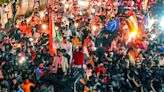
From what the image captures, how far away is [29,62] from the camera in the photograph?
20750mm

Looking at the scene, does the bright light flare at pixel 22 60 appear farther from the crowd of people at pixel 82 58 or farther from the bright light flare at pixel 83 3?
the bright light flare at pixel 83 3

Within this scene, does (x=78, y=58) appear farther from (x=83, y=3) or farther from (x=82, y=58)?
(x=83, y=3)

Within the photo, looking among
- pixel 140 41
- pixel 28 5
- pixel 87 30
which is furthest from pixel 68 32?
pixel 28 5

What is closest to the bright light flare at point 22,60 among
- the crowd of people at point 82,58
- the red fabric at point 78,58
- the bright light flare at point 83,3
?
the crowd of people at point 82,58

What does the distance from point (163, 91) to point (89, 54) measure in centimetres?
366

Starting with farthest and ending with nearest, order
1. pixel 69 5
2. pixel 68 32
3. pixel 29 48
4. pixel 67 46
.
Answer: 1. pixel 69 5
2. pixel 68 32
3. pixel 29 48
4. pixel 67 46

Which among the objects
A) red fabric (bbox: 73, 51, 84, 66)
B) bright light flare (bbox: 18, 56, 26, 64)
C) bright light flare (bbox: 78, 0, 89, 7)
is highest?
red fabric (bbox: 73, 51, 84, 66)

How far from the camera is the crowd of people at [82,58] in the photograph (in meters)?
18.4

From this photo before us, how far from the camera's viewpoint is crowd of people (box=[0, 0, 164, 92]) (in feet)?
60.4

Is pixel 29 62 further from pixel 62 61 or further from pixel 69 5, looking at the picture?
pixel 69 5

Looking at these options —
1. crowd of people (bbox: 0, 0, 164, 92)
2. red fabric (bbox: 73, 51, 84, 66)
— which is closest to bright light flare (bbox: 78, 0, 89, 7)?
Answer: crowd of people (bbox: 0, 0, 164, 92)

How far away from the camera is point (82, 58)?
1966cm

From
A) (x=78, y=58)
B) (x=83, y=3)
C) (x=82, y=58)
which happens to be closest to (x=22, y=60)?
(x=78, y=58)

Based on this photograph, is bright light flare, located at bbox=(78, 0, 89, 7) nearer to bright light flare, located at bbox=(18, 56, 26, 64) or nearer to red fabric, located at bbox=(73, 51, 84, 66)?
bright light flare, located at bbox=(18, 56, 26, 64)
